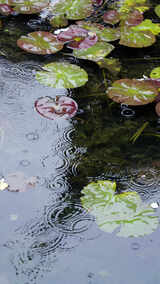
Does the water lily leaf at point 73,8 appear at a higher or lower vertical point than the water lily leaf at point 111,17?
higher

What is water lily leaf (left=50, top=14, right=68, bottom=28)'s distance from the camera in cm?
238

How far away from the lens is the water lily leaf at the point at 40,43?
213 cm

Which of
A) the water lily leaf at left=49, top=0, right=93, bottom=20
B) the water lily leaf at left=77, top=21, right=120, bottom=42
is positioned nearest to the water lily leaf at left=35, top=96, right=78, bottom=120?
the water lily leaf at left=77, top=21, right=120, bottom=42

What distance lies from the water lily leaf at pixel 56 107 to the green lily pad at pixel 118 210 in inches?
17.4

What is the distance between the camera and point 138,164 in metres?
1.57

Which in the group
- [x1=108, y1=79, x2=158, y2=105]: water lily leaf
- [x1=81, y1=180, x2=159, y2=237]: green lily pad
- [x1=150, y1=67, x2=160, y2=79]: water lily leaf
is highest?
[x1=150, y1=67, x2=160, y2=79]: water lily leaf

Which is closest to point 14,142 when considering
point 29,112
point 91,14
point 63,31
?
point 29,112

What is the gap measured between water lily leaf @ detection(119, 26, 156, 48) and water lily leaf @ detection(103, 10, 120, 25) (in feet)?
0.54

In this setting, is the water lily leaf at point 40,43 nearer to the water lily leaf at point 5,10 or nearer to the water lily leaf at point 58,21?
the water lily leaf at point 58,21

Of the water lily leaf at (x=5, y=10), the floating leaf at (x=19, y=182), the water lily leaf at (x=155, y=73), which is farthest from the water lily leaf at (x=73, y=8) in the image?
the floating leaf at (x=19, y=182)

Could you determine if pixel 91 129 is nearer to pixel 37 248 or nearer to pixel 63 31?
pixel 37 248

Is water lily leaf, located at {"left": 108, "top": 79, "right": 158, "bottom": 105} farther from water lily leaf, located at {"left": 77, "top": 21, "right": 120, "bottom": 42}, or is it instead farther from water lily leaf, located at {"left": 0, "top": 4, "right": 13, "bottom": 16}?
water lily leaf, located at {"left": 0, "top": 4, "right": 13, "bottom": 16}

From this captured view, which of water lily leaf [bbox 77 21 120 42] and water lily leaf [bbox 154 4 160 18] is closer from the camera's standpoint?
water lily leaf [bbox 77 21 120 42]

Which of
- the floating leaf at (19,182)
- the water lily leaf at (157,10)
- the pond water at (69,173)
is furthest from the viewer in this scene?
the water lily leaf at (157,10)
